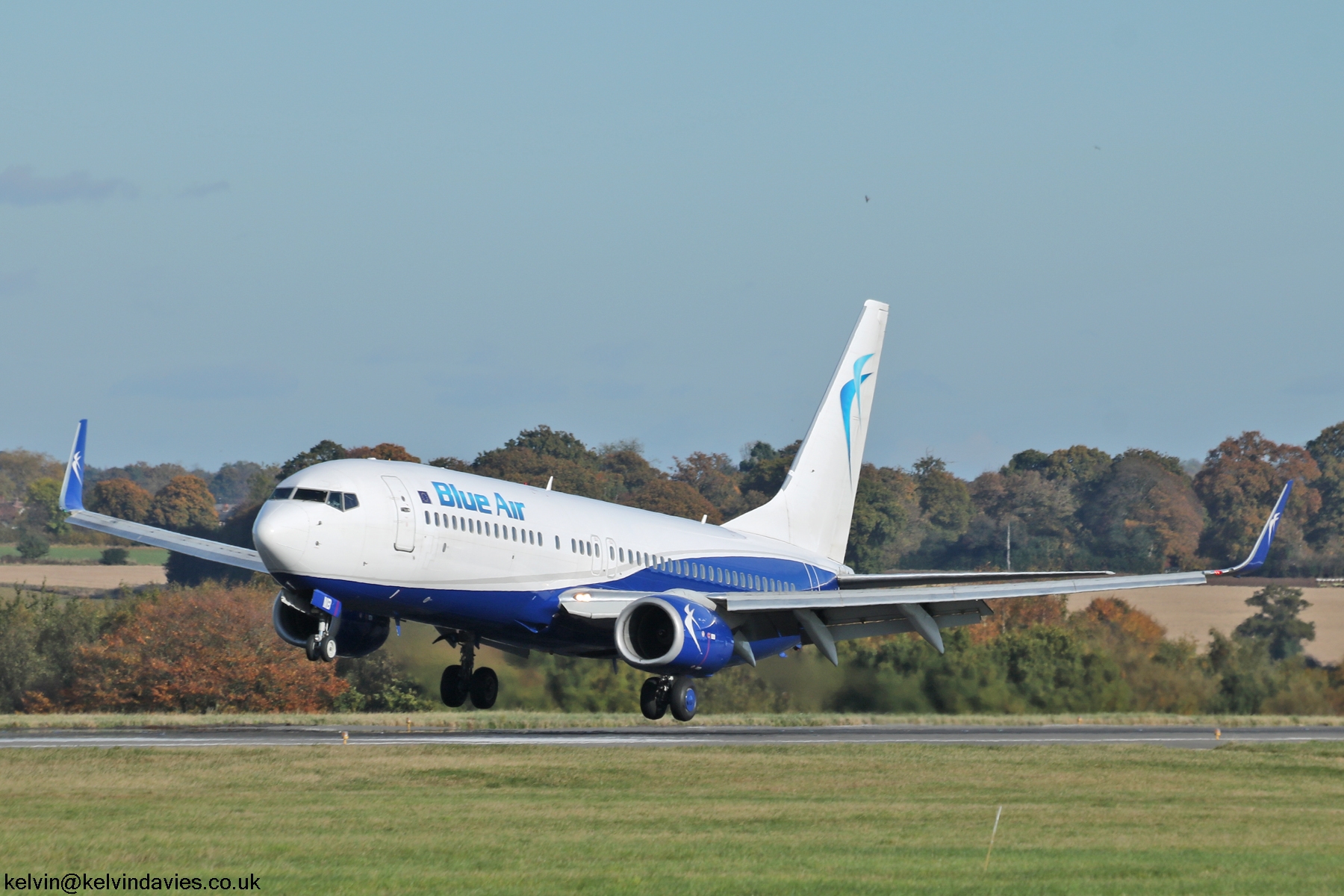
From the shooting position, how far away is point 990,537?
451 ft

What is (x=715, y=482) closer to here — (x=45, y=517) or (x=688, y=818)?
(x=45, y=517)

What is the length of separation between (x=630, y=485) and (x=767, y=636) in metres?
124

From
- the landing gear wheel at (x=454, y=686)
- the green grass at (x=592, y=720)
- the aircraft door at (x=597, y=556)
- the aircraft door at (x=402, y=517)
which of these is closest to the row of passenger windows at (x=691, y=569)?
the aircraft door at (x=597, y=556)

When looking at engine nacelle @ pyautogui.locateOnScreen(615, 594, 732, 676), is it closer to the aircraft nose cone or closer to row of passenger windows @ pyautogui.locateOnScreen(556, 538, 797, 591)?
row of passenger windows @ pyautogui.locateOnScreen(556, 538, 797, 591)

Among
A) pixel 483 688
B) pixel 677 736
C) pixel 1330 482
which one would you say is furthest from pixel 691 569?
pixel 1330 482

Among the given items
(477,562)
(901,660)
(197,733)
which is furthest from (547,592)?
(901,660)

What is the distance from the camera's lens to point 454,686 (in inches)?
1657

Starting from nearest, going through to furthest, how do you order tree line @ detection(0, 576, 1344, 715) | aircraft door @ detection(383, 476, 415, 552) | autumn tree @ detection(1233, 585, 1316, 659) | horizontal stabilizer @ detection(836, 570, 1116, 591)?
aircraft door @ detection(383, 476, 415, 552), horizontal stabilizer @ detection(836, 570, 1116, 591), tree line @ detection(0, 576, 1344, 715), autumn tree @ detection(1233, 585, 1316, 659)

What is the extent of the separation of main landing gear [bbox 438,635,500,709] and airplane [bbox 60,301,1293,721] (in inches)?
1.6

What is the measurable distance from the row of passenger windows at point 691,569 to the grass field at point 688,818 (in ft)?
14.9

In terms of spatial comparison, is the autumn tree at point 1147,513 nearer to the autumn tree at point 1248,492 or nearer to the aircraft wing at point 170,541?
the autumn tree at point 1248,492

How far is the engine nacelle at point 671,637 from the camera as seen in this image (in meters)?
38.4

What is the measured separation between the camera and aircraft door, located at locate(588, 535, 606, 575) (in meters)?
39.8

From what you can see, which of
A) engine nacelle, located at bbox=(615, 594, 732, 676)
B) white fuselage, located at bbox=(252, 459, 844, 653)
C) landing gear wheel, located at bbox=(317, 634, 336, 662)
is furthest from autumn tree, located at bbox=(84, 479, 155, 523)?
landing gear wheel, located at bbox=(317, 634, 336, 662)
